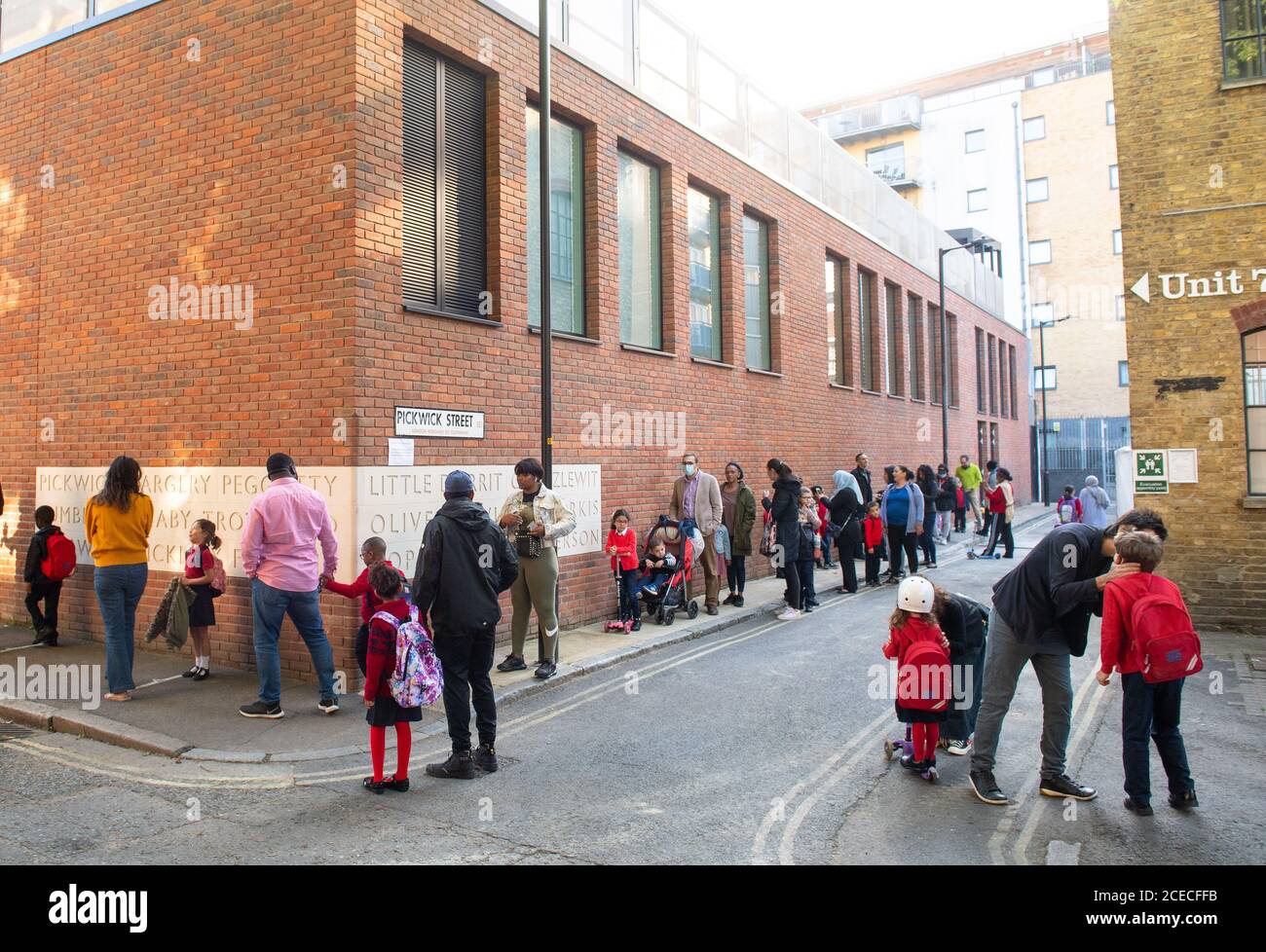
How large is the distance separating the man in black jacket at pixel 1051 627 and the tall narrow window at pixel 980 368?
2868cm

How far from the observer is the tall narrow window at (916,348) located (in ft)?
82.4

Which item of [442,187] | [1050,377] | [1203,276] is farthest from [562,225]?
[1050,377]

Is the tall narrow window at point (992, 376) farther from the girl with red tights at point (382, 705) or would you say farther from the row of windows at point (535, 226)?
the girl with red tights at point (382, 705)

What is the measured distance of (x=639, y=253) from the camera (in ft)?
41.9

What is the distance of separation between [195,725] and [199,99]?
239 inches

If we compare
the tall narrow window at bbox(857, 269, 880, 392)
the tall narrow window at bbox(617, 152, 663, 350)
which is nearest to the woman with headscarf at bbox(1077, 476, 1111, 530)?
the tall narrow window at bbox(857, 269, 880, 392)

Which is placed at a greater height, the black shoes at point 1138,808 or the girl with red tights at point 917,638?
the girl with red tights at point 917,638

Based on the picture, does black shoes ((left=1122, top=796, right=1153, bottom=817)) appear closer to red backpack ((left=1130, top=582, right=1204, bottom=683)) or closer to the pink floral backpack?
red backpack ((left=1130, top=582, right=1204, bottom=683))

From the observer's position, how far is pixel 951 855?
14.2 ft

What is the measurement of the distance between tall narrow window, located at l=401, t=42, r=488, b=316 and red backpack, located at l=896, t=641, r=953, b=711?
5.63 meters

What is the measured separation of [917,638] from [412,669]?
10.1 feet

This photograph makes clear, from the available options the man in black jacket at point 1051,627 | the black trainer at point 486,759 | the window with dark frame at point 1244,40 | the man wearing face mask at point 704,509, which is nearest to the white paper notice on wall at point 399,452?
the black trainer at point 486,759

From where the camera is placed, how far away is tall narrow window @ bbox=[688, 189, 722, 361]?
552 inches
